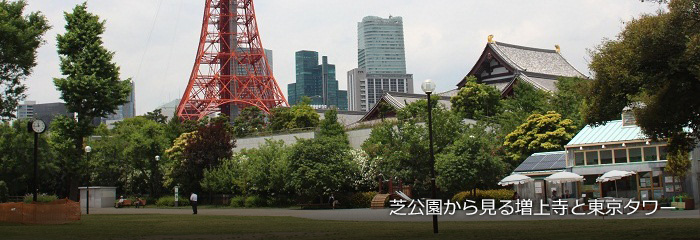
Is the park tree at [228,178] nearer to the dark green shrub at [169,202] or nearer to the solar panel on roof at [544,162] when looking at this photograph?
the dark green shrub at [169,202]

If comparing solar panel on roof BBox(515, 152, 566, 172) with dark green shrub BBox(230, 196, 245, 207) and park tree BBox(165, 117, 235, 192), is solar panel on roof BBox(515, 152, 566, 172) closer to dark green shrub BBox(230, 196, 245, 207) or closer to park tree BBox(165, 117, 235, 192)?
dark green shrub BBox(230, 196, 245, 207)

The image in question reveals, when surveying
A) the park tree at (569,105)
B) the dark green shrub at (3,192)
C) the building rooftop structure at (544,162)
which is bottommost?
the dark green shrub at (3,192)

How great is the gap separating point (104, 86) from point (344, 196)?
1273 cm

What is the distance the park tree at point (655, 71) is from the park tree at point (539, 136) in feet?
66.9

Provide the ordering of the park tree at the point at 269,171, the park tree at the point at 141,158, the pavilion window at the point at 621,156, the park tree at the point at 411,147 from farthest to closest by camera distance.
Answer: the park tree at the point at 141,158 < the park tree at the point at 269,171 < the park tree at the point at 411,147 < the pavilion window at the point at 621,156

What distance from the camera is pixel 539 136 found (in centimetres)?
3759

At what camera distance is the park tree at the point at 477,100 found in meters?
Result: 51.3

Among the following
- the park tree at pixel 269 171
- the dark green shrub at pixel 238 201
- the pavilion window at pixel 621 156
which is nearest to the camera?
the pavilion window at pixel 621 156

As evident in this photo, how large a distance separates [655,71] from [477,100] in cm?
3719

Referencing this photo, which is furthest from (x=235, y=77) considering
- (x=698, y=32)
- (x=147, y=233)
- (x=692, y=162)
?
(x=698, y=32)

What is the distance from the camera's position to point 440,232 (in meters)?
16.2

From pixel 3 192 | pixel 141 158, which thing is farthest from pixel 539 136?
pixel 3 192

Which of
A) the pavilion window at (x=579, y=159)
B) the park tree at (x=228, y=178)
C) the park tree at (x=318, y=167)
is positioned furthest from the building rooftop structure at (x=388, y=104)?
the pavilion window at (x=579, y=159)

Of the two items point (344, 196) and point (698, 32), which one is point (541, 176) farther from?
point (698, 32)
